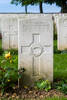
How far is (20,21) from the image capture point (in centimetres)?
561

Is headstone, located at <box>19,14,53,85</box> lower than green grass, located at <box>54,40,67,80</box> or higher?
higher

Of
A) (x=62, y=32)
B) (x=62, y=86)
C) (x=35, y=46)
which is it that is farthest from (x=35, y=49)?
(x=62, y=32)

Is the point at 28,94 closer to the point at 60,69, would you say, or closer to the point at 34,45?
the point at 34,45

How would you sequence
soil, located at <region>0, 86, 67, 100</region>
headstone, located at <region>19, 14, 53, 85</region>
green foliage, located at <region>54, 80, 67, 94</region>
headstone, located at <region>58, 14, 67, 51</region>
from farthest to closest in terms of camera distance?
1. headstone, located at <region>58, 14, 67, 51</region>
2. headstone, located at <region>19, 14, 53, 85</region>
3. green foliage, located at <region>54, 80, 67, 94</region>
4. soil, located at <region>0, 86, 67, 100</region>

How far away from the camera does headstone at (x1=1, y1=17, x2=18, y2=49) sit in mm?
12359

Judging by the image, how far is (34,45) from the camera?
5711mm

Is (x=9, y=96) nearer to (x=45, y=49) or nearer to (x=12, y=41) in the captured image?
(x=45, y=49)

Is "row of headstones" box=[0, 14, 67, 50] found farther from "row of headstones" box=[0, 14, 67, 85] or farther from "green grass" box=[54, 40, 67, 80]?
"row of headstones" box=[0, 14, 67, 85]

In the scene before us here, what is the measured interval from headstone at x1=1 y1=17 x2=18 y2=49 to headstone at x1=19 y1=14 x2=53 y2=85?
6.57m

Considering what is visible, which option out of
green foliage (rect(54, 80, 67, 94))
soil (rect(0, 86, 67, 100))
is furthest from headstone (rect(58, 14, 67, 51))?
soil (rect(0, 86, 67, 100))

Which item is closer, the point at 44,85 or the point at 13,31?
the point at 44,85

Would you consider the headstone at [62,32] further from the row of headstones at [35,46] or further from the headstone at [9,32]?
the row of headstones at [35,46]

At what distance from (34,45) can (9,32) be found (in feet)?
22.7

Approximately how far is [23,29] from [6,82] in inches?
39.7
